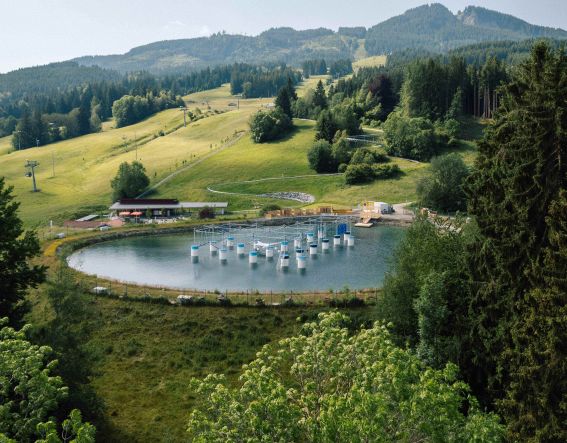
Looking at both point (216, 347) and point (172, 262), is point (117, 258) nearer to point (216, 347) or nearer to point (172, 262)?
point (172, 262)

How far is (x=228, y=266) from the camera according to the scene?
57.6 metres

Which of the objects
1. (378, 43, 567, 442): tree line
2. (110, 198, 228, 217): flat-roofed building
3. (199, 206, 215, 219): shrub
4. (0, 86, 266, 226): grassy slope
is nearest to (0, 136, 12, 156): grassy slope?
(0, 86, 266, 226): grassy slope

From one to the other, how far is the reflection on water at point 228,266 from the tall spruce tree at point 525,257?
74.7ft

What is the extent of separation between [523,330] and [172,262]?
42.5m

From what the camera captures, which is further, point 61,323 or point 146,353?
point 146,353

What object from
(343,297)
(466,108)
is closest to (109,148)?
(466,108)

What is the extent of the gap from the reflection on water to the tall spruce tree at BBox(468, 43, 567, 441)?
74.7 ft

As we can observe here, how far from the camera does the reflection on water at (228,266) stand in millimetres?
51094

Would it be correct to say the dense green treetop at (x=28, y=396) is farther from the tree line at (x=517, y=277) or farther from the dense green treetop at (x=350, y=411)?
the tree line at (x=517, y=277)

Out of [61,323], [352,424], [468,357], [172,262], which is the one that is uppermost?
[352,424]

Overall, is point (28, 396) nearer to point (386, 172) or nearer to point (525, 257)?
point (525, 257)

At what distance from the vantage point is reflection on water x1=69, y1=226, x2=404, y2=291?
51094 mm

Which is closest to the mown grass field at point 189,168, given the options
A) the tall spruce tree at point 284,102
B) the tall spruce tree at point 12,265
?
the tall spruce tree at point 284,102

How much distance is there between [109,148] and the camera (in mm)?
150125
